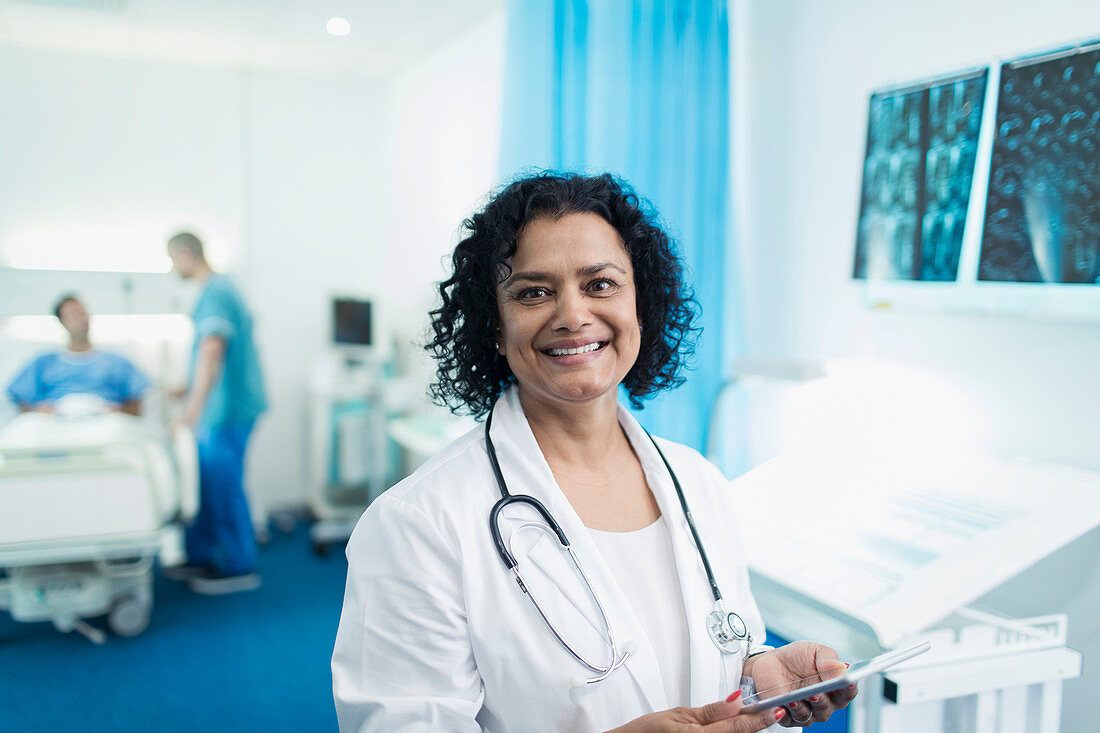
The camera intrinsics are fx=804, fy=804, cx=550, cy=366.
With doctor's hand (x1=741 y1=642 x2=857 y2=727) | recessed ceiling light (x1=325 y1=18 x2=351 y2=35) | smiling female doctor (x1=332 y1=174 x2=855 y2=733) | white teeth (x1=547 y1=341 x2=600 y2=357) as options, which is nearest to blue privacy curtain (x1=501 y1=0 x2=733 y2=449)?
smiling female doctor (x1=332 y1=174 x2=855 y2=733)

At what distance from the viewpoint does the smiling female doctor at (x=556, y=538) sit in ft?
2.98

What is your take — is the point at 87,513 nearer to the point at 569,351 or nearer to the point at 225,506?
the point at 225,506

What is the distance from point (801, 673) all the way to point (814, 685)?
18 cm

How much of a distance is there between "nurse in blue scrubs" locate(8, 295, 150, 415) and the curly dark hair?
83.0 inches

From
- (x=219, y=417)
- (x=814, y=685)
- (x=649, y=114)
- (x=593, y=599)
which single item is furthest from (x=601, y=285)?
(x=219, y=417)

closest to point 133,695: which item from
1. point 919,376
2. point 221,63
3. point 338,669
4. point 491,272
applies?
point 338,669

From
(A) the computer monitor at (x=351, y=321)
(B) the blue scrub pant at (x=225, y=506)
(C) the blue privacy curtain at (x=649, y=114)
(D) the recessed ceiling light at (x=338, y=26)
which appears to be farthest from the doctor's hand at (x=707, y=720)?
(A) the computer monitor at (x=351, y=321)

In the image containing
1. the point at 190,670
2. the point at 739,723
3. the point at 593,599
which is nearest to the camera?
the point at 739,723

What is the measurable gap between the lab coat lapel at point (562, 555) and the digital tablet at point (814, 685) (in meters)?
0.13

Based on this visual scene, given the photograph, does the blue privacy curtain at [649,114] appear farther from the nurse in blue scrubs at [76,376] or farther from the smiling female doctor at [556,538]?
the nurse in blue scrubs at [76,376]

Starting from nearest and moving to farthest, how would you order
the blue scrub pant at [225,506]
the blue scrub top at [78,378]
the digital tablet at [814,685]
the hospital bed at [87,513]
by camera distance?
the digital tablet at [814,685] → the hospital bed at [87,513] → the blue scrub top at [78,378] → the blue scrub pant at [225,506]

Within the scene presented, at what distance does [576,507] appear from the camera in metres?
1.09

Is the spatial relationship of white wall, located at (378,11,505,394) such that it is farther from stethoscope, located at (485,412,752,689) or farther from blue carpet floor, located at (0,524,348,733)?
stethoscope, located at (485,412,752,689)

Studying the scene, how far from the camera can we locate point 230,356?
3.31m
